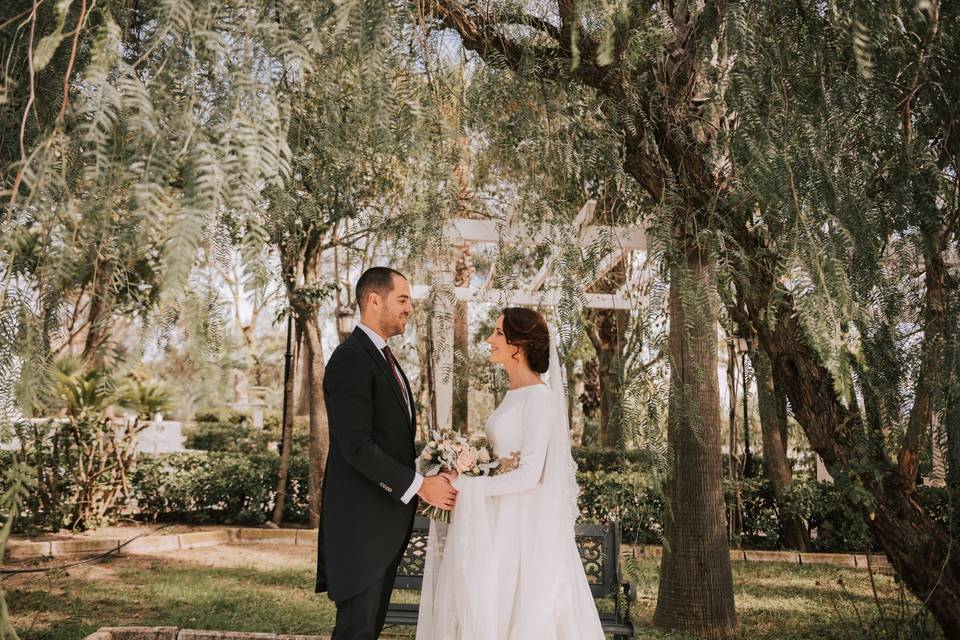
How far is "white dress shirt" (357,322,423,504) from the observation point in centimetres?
327

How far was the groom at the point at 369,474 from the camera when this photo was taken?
3.22m

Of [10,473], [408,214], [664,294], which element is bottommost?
[10,473]

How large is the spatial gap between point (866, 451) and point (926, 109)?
1.66 metres

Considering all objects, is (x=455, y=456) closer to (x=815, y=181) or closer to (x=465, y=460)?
(x=465, y=460)

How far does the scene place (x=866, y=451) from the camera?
402 cm

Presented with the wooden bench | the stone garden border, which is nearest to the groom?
the wooden bench

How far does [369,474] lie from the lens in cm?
320

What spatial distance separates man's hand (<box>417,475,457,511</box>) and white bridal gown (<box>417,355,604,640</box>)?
4 cm

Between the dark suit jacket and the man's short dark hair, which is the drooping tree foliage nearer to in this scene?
the man's short dark hair

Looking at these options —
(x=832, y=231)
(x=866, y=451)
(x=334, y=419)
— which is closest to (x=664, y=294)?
(x=832, y=231)

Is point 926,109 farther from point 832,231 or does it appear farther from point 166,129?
point 166,129

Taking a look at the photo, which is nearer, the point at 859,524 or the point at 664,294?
the point at 664,294

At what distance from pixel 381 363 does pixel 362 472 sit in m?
0.46

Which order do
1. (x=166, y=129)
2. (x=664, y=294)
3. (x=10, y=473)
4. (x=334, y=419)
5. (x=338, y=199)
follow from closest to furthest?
(x=166, y=129)
(x=10, y=473)
(x=664, y=294)
(x=334, y=419)
(x=338, y=199)
